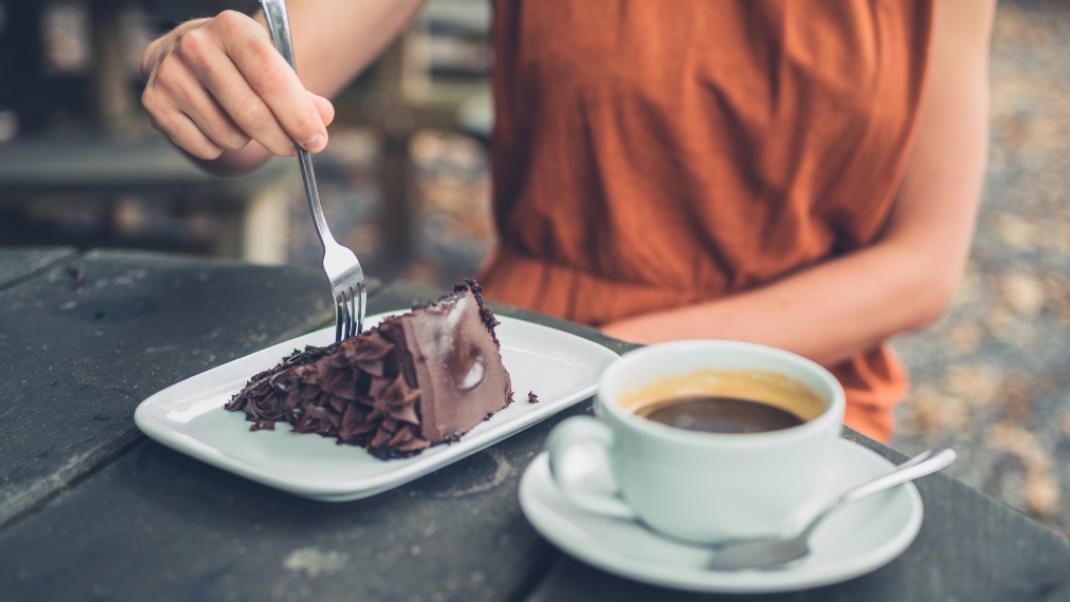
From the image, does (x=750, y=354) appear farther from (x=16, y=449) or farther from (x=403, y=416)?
(x=16, y=449)

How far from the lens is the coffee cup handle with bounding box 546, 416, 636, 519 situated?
0.68 m

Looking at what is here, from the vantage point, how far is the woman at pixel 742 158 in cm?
147

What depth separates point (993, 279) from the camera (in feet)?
13.0

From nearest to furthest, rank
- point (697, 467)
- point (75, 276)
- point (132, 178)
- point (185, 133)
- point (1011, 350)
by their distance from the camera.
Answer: point (697, 467) → point (185, 133) → point (75, 276) → point (132, 178) → point (1011, 350)

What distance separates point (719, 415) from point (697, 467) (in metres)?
0.11

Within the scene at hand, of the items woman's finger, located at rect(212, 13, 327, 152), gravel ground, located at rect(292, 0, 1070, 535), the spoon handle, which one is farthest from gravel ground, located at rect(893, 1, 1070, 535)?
woman's finger, located at rect(212, 13, 327, 152)

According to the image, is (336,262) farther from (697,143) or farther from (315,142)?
(697,143)

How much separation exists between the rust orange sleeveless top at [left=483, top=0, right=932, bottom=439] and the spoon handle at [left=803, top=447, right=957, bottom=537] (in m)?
0.76

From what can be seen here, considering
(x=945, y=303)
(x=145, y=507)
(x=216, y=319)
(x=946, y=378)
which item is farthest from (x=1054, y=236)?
(x=145, y=507)

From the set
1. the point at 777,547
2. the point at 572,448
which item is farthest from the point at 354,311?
the point at 777,547

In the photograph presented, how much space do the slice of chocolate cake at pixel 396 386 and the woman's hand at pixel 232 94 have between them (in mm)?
293

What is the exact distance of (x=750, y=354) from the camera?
2.57ft

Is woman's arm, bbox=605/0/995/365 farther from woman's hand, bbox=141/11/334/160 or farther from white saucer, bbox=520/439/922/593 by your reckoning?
white saucer, bbox=520/439/922/593

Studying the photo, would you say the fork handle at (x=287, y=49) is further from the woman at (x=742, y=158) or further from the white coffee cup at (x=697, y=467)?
the white coffee cup at (x=697, y=467)
